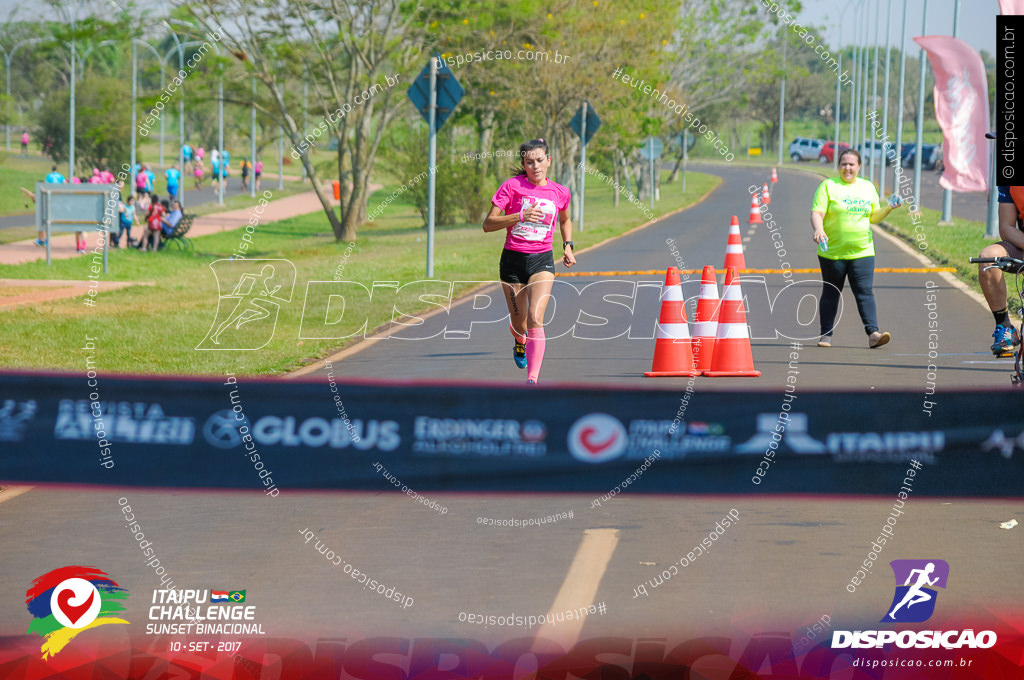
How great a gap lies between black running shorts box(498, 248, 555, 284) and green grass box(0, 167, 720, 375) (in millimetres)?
2235

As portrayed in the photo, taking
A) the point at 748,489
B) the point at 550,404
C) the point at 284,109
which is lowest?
the point at 748,489

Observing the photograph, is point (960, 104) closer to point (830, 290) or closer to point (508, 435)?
point (830, 290)

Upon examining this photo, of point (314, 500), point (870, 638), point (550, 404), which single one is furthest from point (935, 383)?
point (550, 404)

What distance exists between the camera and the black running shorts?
404 inches

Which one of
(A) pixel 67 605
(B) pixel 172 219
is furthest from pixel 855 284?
(B) pixel 172 219

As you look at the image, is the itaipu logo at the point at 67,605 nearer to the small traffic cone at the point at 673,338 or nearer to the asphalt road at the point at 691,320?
the asphalt road at the point at 691,320

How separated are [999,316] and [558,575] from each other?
596 centimetres

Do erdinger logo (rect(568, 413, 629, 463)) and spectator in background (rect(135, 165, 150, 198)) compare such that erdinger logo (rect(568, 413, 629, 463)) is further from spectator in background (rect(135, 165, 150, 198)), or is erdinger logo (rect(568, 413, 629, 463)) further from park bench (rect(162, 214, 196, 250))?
spectator in background (rect(135, 165, 150, 198))

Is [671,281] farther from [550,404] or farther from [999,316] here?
[550,404]

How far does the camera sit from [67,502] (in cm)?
677

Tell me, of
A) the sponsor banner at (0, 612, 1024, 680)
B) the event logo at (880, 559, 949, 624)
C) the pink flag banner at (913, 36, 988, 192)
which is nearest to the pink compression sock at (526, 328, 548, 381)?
the event logo at (880, 559, 949, 624)

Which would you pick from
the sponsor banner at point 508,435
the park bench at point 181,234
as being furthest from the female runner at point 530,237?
the park bench at point 181,234

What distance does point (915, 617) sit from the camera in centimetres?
484

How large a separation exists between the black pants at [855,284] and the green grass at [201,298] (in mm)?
4836
